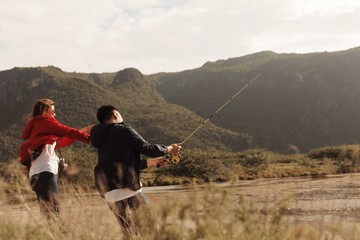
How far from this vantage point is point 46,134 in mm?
5645

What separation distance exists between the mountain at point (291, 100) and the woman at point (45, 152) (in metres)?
87.1

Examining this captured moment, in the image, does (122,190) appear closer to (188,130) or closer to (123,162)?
(123,162)

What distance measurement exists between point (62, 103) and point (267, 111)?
149ft

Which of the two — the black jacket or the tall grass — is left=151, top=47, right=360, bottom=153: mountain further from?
the tall grass

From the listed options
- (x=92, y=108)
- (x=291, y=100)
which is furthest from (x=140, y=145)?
(x=291, y=100)

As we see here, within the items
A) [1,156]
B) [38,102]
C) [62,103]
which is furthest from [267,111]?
[38,102]

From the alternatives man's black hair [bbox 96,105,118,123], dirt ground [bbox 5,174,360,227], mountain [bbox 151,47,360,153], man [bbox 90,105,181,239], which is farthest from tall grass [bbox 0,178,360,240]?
mountain [bbox 151,47,360,153]

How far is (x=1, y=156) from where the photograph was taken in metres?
68.0

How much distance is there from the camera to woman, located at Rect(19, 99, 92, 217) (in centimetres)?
548

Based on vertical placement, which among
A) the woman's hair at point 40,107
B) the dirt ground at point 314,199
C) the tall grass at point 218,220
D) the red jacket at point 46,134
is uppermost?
the woman's hair at point 40,107

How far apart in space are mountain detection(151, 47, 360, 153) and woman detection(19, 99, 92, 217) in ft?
286

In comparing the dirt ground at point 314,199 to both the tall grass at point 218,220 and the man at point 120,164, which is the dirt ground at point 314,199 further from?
the man at point 120,164

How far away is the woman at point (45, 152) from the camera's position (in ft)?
18.0

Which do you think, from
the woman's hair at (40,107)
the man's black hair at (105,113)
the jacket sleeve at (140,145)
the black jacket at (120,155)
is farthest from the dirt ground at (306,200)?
the woman's hair at (40,107)
